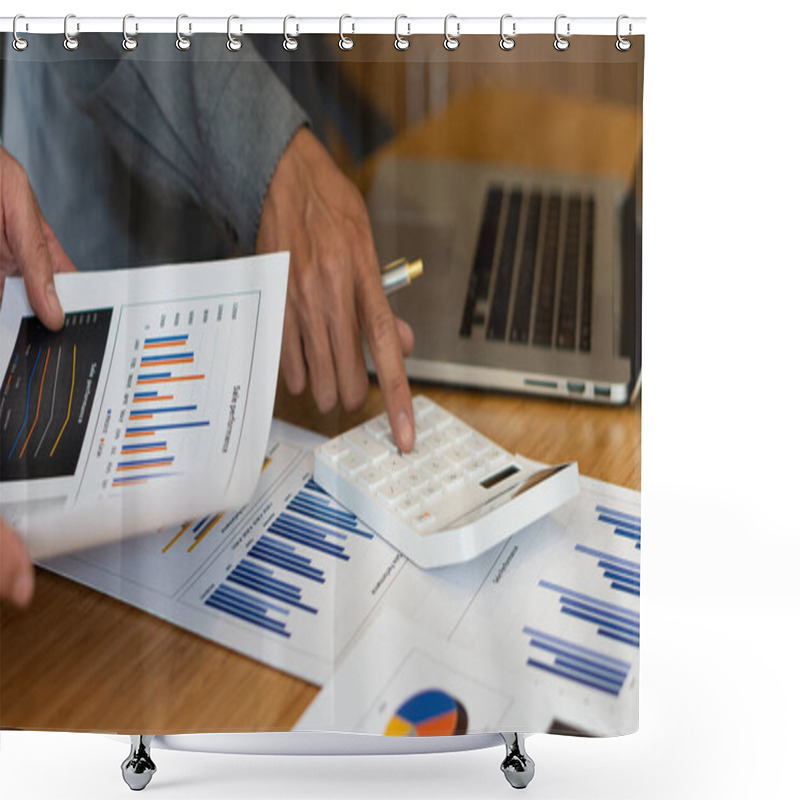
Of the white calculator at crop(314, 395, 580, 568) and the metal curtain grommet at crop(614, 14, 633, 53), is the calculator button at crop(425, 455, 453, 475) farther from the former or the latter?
the metal curtain grommet at crop(614, 14, 633, 53)

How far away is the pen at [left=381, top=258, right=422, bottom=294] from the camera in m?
1.20

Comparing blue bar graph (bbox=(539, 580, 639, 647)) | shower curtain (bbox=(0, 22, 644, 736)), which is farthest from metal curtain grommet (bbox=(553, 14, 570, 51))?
blue bar graph (bbox=(539, 580, 639, 647))

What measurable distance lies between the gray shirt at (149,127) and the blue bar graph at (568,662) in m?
0.57

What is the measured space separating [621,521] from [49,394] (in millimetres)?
638

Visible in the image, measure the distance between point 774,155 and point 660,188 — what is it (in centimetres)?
17

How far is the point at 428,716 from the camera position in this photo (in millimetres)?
1207

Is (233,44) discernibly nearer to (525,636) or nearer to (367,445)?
(367,445)

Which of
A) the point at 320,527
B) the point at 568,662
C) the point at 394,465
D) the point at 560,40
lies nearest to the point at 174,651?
the point at 320,527

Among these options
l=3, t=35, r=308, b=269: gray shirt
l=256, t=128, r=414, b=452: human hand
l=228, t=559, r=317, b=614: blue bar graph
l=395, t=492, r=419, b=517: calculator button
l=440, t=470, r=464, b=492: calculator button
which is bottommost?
l=228, t=559, r=317, b=614: blue bar graph

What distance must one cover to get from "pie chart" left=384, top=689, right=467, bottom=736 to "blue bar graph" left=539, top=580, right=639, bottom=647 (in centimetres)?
16

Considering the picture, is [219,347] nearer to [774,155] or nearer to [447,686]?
[447,686]

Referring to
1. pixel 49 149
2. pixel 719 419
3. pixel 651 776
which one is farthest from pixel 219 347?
pixel 719 419

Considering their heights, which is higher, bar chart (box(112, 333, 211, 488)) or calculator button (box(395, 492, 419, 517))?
bar chart (box(112, 333, 211, 488))

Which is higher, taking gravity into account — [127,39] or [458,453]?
[127,39]
